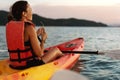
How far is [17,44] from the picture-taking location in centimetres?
655

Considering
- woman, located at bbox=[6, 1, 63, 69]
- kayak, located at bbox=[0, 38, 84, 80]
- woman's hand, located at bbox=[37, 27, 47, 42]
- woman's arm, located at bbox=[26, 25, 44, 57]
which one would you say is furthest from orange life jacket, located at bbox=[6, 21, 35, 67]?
woman's hand, located at bbox=[37, 27, 47, 42]

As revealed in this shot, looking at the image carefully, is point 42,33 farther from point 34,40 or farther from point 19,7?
point 19,7

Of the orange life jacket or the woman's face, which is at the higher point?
the woman's face

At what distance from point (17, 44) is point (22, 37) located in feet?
0.62

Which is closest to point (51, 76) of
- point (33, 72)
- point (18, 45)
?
point (33, 72)

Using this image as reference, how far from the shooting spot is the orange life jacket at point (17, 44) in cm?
649

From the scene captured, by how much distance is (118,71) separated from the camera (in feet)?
37.8

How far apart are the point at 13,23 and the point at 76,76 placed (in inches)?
64.8

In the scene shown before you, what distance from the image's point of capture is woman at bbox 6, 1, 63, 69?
21.2ft

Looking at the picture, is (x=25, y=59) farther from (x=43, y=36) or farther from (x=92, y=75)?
(x=92, y=75)

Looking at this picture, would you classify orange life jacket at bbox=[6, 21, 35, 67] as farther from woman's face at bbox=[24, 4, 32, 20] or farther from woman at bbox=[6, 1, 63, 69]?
woman's face at bbox=[24, 4, 32, 20]

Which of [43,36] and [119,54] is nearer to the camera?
[43,36]

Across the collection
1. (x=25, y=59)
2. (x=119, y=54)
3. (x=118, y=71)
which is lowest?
(x=118, y=71)

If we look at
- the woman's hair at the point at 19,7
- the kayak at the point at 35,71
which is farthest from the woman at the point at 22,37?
the kayak at the point at 35,71
